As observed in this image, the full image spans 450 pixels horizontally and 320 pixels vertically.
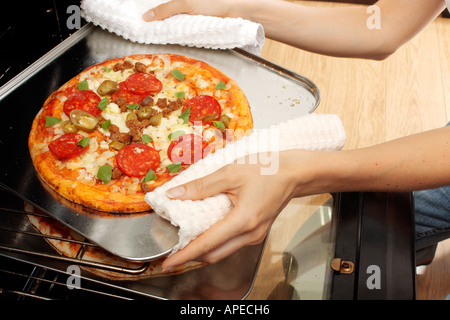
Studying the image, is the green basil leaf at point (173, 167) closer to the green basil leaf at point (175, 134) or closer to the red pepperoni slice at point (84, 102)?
the green basil leaf at point (175, 134)

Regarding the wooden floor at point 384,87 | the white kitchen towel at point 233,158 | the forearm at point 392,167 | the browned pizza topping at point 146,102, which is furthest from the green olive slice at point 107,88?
the wooden floor at point 384,87

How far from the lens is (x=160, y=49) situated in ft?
5.05

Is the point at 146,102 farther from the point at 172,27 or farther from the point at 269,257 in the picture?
the point at 269,257

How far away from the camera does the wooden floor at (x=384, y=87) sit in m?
2.62

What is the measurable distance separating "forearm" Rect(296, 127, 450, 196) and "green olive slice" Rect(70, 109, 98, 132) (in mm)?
650

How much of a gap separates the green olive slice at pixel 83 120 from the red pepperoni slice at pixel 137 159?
0.13 m

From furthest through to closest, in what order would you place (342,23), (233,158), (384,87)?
(384,87), (342,23), (233,158)

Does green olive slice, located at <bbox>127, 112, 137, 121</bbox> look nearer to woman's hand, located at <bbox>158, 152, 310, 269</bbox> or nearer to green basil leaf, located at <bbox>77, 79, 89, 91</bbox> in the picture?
green basil leaf, located at <bbox>77, 79, 89, 91</bbox>

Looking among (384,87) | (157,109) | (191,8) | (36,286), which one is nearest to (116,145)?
(157,109)

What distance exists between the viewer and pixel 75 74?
1.46 meters

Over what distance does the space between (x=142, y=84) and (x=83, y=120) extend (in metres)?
0.23

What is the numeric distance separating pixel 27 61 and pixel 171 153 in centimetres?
59
